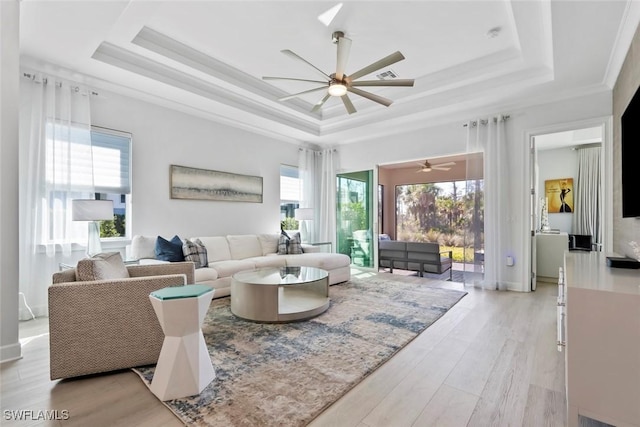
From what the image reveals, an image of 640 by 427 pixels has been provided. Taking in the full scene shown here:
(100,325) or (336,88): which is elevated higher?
(336,88)

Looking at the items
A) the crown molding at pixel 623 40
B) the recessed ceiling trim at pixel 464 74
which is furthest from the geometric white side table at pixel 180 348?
the recessed ceiling trim at pixel 464 74

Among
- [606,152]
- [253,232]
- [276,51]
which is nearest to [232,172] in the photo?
[253,232]

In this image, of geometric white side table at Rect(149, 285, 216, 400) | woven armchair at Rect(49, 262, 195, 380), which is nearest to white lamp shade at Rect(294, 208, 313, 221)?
woven armchair at Rect(49, 262, 195, 380)

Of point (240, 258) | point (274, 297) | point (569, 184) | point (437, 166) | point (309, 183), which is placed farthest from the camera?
point (437, 166)

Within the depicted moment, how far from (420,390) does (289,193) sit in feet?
16.4

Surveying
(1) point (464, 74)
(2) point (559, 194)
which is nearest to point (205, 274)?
(1) point (464, 74)

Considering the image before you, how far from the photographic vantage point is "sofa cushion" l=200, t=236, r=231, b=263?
14.5 ft

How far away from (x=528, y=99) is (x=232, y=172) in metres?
4.78

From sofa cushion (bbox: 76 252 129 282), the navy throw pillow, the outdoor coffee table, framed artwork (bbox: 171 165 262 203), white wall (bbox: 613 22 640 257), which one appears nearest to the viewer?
sofa cushion (bbox: 76 252 129 282)

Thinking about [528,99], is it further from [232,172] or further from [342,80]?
[232,172]

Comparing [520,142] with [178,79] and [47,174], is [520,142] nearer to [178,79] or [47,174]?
[178,79]

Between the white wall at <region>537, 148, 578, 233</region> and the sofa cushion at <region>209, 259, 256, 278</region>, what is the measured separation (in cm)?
658

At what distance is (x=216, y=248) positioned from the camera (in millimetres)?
4504

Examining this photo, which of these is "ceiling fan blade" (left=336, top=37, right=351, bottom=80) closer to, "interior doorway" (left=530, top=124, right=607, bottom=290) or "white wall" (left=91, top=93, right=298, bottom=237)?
"white wall" (left=91, top=93, right=298, bottom=237)
